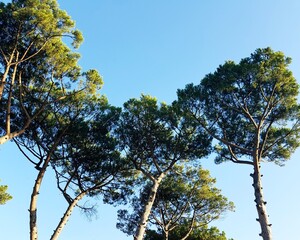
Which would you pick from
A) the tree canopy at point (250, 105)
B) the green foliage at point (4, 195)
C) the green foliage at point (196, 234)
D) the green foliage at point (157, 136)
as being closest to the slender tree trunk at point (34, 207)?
the green foliage at point (4, 195)

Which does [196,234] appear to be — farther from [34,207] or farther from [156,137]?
[34,207]

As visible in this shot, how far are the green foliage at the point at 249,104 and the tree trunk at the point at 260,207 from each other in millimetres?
956

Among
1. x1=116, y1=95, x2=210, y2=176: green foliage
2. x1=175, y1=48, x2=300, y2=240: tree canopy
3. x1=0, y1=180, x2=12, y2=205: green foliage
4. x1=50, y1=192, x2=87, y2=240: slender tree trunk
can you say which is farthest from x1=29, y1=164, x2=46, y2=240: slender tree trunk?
x1=175, y1=48, x2=300, y2=240: tree canopy

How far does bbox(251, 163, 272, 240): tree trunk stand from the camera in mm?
9195

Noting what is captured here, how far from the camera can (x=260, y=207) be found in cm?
974

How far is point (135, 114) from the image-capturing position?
1477 cm

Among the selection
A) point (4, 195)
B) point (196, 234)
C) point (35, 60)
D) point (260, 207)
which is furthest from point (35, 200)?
point (196, 234)

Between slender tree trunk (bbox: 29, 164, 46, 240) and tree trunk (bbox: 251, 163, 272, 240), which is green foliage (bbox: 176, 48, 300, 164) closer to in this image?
tree trunk (bbox: 251, 163, 272, 240)

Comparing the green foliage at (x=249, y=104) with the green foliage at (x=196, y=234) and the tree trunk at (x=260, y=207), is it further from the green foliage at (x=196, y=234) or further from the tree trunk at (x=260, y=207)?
the green foliage at (x=196, y=234)

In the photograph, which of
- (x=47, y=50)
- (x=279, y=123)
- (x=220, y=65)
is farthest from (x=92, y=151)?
(x=279, y=123)

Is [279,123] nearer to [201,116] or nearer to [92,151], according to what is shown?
[201,116]

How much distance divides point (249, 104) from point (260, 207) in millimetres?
4293

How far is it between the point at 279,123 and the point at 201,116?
2992 millimetres

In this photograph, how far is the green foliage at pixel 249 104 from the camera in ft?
39.3
